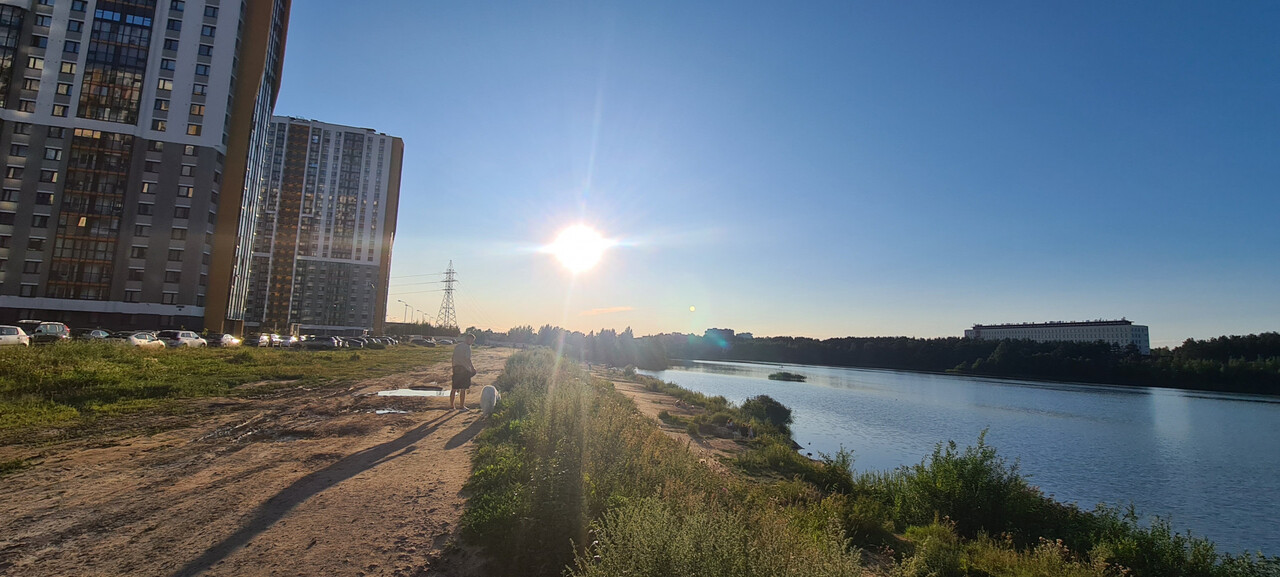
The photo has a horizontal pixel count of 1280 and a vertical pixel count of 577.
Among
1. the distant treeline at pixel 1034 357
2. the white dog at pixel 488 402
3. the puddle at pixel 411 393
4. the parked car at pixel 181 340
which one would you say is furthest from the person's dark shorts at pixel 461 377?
the distant treeline at pixel 1034 357

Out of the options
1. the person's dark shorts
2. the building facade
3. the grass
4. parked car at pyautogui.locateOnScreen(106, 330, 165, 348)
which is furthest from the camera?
the building facade

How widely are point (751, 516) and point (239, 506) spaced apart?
538 centimetres

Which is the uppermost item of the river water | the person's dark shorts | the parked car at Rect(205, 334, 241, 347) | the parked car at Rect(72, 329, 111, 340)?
the person's dark shorts

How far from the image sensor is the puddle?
17.9 meters

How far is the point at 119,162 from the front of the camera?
172 feet

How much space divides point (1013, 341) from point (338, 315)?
12058 centimetres

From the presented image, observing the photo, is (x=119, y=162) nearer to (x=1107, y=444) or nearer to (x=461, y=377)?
(x=461, y=377)

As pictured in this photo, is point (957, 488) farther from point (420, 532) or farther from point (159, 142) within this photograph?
point (159, 142)

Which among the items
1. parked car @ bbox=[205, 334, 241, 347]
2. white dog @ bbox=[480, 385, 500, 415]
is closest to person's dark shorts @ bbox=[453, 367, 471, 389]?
white dog @ bbox=[480, 385, 500, 415]

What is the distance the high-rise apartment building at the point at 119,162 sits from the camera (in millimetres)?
49438

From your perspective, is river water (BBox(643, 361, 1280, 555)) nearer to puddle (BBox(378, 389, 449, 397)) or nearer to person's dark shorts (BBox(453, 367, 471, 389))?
person's dark shorts (BBox(453, 367, 471, 389))

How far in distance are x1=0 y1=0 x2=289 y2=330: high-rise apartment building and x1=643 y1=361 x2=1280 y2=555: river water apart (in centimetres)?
5287

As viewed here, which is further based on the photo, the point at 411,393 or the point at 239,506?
the point at 411,393

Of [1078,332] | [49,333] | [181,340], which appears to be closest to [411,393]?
[49,333]
